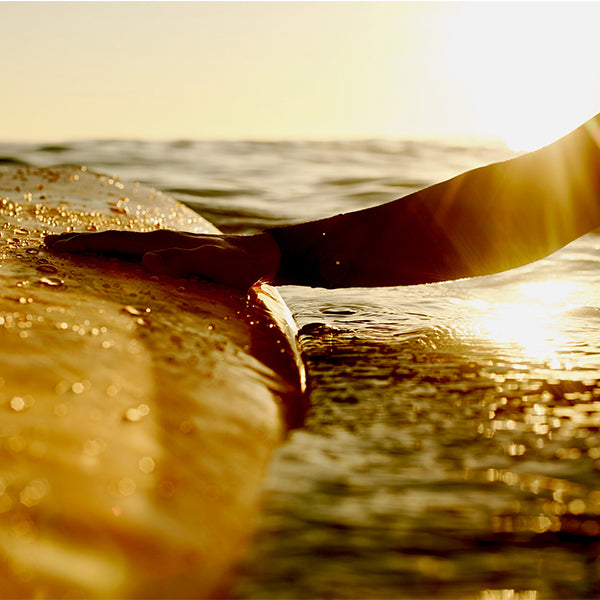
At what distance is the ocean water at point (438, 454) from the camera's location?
1.03 metres

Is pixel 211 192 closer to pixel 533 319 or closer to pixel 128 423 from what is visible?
pixel 533 319

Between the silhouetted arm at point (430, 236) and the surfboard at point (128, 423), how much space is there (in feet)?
0.37

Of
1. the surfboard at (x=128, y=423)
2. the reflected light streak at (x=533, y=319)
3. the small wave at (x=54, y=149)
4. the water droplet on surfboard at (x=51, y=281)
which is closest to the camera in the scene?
the surfboard at (x=128, y=423)

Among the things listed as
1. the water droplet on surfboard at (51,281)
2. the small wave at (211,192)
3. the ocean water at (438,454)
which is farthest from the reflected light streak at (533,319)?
the small wave at (211,192)

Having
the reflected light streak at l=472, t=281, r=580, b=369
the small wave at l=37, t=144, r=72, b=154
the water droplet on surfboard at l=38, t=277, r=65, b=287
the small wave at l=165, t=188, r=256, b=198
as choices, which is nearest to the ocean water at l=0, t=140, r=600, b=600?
the reflected light streak at l=472, t=281, r=580, b=369

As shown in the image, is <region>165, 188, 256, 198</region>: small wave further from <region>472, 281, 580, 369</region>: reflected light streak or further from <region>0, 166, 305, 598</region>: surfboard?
<region>0, 166, 305, 598</region>: surfboard

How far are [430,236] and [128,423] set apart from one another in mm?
1162

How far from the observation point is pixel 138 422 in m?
1.21

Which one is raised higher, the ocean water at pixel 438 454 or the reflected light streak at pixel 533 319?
the reflected light streak at pixel 533 319

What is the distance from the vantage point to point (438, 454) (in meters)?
1.35

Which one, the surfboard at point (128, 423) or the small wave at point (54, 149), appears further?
the small wave at point (54, 149)

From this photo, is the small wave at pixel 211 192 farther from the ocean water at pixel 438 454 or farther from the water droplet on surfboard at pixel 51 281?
the water droplet on surfboard at pixel 51 281

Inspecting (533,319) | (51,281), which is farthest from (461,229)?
(51,281)

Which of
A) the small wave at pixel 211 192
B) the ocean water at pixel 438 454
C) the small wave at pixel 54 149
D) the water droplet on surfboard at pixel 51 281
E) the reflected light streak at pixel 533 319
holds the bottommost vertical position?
the ocean water at pixel 438 454
